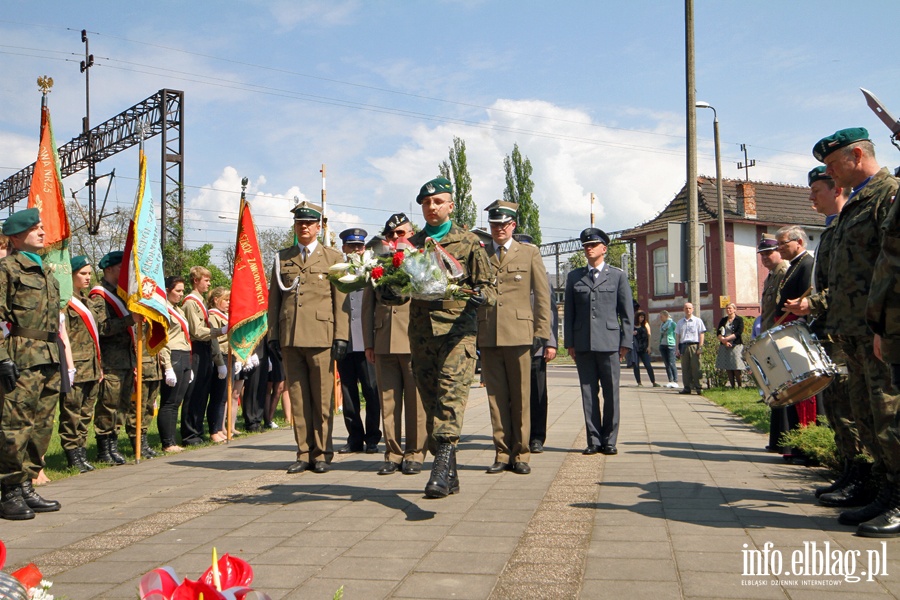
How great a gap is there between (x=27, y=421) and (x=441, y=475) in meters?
3.03

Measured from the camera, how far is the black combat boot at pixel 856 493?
5.70 m

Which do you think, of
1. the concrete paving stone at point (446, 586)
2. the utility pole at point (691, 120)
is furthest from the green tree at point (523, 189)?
the concrete paving stone at point (446, 586)

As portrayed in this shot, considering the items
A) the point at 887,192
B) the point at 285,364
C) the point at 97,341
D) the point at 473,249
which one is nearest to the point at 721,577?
the point at 887,192

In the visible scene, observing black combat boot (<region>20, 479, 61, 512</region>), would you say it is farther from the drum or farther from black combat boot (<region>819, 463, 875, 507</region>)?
black combat boot (<region>819, 463, 875, 507</region>)

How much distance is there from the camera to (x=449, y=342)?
6305mm

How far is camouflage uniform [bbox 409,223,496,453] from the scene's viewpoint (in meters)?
6.14

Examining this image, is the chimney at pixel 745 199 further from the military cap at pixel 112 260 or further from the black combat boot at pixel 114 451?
the black combat boot at pixel 114 451

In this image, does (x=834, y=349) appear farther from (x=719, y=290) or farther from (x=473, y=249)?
(x=719, y=290)

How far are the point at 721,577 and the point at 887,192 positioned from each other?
261 centimetres

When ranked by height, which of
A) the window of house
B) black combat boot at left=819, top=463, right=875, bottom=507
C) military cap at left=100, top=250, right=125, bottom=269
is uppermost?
the window of house

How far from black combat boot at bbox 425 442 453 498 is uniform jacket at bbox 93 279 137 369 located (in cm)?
466

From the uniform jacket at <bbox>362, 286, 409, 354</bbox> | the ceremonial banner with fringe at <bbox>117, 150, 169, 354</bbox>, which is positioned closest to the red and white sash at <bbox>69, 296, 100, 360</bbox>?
the ceremonial banner with fringe at <bbox>117, 150, 169, 354</bbox>

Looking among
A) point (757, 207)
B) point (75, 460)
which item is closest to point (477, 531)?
point (75, 460)

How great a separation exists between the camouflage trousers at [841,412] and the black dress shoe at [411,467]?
3474mm
